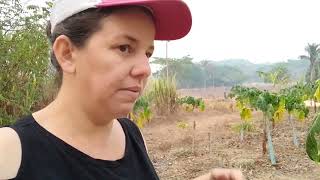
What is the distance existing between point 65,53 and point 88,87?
93mm

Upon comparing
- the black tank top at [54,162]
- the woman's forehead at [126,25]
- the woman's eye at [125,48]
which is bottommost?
the black tank top at [54,162]

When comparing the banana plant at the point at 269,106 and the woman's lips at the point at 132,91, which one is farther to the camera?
the banana plant at the point at 269,106

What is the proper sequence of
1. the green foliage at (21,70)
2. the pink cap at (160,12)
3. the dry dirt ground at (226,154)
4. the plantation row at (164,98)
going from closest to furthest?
the pink cap at (160,12) < the green foliage at (21,70) < the dry dirt ground at (226,154) < the plantation row at (164,98)

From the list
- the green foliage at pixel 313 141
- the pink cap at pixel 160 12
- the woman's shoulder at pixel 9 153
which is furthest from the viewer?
the green foliage at pixel 313 141

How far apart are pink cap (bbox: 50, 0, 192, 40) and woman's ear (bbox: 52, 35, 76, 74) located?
0.15ft

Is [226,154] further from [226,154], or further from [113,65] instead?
[113,65]

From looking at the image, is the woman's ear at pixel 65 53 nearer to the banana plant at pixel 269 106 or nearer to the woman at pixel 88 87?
the woman at pixel 88 87

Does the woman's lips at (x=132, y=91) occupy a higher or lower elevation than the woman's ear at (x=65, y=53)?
lower

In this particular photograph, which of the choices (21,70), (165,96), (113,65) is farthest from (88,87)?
(165,96)

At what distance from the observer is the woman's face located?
899 millimetres

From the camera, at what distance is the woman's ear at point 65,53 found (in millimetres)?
937

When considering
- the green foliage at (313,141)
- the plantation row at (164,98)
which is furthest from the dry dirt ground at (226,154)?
the green foliage at (313,141)

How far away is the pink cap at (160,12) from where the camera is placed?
0.91 meters

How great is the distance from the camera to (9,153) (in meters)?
0.82
